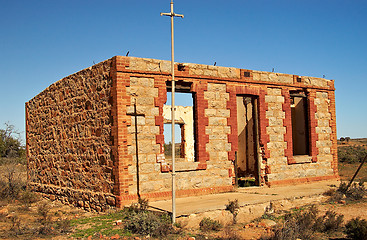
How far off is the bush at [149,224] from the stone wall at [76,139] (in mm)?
2089

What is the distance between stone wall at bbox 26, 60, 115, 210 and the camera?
10.6m

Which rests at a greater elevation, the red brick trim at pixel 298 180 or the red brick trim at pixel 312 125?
the red brick trim at pixel 312 125

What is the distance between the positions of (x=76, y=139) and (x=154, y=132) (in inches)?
117

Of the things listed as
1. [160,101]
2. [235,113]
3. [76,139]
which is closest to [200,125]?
[235,113]

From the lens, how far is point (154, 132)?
1065cm

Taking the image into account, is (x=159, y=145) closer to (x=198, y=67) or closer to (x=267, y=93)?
(x=198, y=67)

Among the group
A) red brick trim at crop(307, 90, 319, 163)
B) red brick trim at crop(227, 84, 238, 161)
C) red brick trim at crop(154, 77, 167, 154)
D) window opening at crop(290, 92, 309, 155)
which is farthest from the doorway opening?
red brick trim at crop(154, 77, 167, 154)

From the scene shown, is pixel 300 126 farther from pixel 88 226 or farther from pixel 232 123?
pixel 88 226

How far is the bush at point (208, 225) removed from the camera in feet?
27.3

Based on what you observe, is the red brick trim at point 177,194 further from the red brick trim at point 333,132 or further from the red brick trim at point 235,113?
the red brick trim at point 333,132

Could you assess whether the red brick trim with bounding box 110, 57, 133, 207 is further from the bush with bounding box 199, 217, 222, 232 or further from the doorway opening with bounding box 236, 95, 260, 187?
the doorway opening with bounding box 236, 95, 260, 187

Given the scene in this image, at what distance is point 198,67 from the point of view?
11.6 meters

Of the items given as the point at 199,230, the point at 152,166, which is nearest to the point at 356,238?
the point at 199,230

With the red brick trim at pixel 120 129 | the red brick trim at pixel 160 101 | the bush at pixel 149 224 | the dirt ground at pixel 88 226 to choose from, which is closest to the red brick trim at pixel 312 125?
the dirt ground at pixel 88 226
